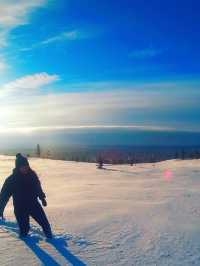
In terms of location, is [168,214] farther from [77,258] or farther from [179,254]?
[77,258]

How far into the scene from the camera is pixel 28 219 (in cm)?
896

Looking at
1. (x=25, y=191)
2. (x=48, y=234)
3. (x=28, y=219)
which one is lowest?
(x=48, y=234)

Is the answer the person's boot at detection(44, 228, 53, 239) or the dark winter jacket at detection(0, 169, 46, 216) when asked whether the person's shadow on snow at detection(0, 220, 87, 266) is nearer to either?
the person's boot at detection(44, 228, 53, 239)

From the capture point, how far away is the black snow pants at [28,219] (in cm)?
889

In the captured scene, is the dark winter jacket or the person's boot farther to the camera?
the dark winter jacket

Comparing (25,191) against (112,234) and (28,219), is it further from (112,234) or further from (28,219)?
(112,234)

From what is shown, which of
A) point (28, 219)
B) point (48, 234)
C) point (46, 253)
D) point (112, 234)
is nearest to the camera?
point (46, 253)

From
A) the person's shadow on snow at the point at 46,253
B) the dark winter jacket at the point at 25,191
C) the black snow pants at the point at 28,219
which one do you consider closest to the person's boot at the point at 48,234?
the black snow pants at the point at 28,219

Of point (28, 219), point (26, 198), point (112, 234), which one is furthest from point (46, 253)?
point (112, 234)

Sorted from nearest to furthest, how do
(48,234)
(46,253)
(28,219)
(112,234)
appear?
1. (46,253)
2. (48,234)
3. (28,219)
4. (112,234)

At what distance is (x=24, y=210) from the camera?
8969 millimetres

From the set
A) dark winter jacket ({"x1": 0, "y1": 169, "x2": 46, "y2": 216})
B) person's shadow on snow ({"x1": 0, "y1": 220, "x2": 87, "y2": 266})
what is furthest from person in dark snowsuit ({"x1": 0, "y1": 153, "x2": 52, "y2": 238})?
person's shadow on snow ({"x1": 0, "y1": 220, "x2": 87, "y2": 266})

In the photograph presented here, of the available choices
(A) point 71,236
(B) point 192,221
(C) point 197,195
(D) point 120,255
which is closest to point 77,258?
(D) point 120,255

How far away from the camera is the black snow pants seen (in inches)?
350
